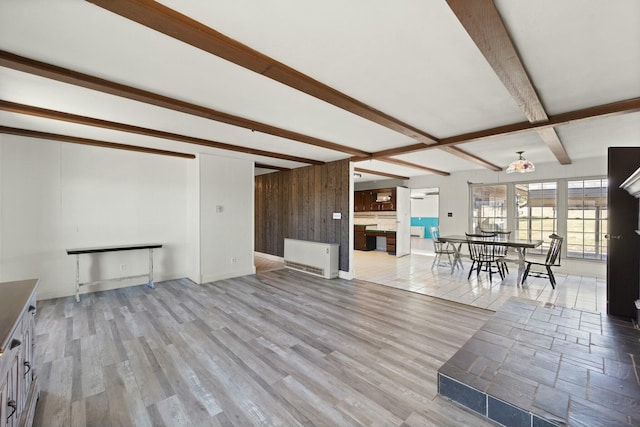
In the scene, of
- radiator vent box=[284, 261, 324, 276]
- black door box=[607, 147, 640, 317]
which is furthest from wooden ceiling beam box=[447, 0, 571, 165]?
radiator vent box=[284, 261, 324, 276]

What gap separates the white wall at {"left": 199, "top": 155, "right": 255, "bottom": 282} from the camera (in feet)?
17.0

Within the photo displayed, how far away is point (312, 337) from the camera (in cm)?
293

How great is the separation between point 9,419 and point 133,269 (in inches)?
166

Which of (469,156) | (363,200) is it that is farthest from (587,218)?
(363,200)

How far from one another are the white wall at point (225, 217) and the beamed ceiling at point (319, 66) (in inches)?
60.9

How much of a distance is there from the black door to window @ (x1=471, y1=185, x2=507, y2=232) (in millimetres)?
4343

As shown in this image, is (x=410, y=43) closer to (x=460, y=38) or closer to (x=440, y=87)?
(x=460, y=38)

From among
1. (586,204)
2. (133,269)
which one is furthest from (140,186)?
(586,204)

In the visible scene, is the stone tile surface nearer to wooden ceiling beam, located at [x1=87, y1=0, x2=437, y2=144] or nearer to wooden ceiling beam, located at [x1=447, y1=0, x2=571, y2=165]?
wooden ceiling beam, located at [x1=447, y1=0, x2=571, y2=165]

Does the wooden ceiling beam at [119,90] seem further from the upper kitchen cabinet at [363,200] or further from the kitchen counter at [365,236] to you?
the upper kitchen cabinet at [363,200]

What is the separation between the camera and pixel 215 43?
5.70 feet

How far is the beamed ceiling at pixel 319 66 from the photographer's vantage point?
1555 mm

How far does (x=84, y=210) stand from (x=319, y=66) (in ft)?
15.5

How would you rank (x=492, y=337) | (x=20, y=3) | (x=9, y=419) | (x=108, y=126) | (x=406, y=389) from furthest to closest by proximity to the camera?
(x=108, y=126) → (x=492, y=337) → (x=406, y=389) → (x=20, y=3) → (x=9, y=419)
